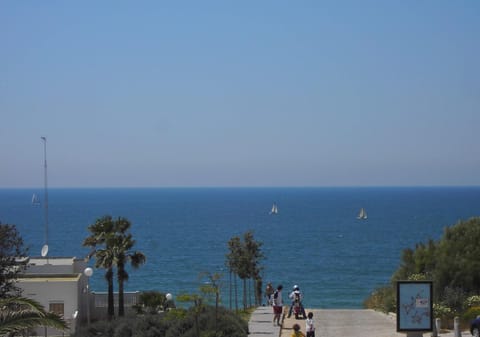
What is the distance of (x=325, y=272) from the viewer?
85.1 meters

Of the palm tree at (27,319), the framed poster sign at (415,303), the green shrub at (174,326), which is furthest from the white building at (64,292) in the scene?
the palm tree at (27,319)

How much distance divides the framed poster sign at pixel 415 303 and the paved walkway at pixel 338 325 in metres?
2.40

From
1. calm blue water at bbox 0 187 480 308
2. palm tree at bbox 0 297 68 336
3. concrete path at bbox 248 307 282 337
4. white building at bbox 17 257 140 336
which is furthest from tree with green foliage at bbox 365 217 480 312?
calm blue water at bbox 0 187 480 308

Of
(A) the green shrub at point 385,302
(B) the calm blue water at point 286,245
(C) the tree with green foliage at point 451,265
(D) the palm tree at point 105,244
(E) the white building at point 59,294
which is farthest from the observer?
(B) the calm blue water at point 286,245

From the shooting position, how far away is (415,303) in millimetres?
24250

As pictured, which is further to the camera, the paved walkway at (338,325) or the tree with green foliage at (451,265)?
the tree with green foliage at (451,265)

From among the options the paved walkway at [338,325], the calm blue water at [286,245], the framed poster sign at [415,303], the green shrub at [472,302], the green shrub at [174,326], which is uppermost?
the framed poster sign at [415,303]

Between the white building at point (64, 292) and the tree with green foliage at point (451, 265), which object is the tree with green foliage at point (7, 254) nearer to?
the white building at point (64, 292)

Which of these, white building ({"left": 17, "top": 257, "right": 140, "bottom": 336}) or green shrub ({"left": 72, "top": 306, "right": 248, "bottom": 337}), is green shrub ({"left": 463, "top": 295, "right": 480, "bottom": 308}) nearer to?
green shrub ({"left": 72, "top": 306, "right": 248, "bottom": 337})

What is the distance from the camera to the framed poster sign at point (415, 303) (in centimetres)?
2422

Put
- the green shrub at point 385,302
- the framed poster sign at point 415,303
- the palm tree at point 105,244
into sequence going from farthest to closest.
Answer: the palm tree at point 105,244
the green shrub at point 385,302
the framed poster sign at point 415,303

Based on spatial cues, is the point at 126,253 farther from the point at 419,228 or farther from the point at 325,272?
the point at 419,228

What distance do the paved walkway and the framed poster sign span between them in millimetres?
2401

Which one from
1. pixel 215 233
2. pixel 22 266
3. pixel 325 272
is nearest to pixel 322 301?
pixel 325 272
